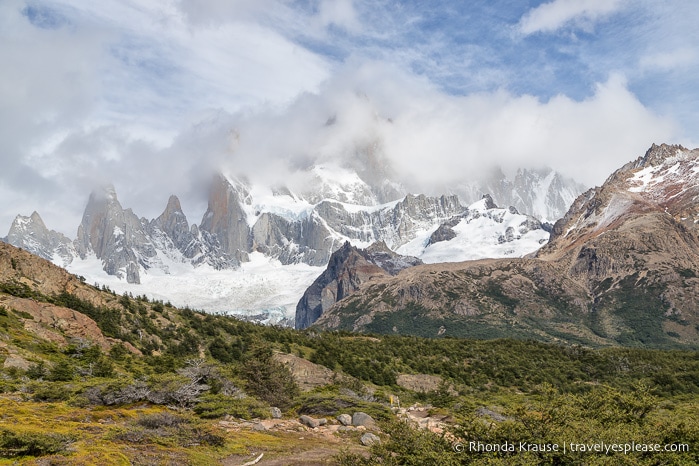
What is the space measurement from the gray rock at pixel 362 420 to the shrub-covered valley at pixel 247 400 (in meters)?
0.34

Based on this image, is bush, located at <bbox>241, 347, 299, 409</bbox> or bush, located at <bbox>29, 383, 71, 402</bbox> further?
bush, located at <bbox>241, 347, 299, 409</bbox>

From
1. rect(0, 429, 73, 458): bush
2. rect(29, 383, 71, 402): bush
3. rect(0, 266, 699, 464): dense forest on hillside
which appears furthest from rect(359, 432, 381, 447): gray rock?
rect(29, 383, 71, 402): bush

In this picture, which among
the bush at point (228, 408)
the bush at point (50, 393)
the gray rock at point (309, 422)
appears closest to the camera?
the bush at point (50, 393)

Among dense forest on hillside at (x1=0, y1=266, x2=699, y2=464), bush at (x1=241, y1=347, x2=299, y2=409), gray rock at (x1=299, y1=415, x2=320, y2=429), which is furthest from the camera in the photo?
bush at (x1=241, y1=347, x2=299, y2=409)

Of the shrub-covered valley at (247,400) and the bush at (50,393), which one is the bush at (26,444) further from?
the bush at (50,393)

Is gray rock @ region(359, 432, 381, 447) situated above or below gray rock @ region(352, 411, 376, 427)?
below

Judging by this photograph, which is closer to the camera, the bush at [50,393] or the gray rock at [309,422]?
the bush at [50,393]

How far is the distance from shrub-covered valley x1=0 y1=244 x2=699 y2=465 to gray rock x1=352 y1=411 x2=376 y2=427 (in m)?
0.34

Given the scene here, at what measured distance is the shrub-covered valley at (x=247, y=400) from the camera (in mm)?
22156

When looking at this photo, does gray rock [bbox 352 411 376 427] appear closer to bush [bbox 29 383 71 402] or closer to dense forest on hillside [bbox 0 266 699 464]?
dense forest on hillside [bbox 0 266 699 464]

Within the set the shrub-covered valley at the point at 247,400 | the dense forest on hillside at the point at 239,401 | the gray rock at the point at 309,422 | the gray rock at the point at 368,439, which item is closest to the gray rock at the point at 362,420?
the shrub-covered valley at the point at 247,400

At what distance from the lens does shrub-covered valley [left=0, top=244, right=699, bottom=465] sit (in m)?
22.2

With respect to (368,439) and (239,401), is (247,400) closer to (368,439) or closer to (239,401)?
(239,401)

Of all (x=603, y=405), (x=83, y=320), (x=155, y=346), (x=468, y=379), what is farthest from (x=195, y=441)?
(x=468, y=379)
